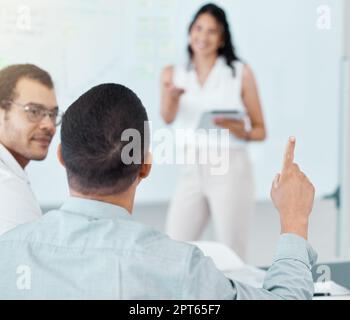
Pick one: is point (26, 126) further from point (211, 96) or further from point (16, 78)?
point (211, 96)

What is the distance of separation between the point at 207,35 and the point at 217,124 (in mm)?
368

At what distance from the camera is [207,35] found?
249cm

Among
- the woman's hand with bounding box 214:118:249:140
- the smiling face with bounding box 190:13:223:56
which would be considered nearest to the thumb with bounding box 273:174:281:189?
the woman's hand with bounding box 214:118:249:140

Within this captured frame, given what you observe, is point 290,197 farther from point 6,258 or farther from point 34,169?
point 34,169

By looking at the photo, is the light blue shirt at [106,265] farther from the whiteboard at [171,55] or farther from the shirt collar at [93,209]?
the whiteboard at [171,55]

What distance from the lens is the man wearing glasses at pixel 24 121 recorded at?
1113 millimetres

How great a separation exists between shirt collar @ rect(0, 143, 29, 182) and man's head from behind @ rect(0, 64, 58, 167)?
0.02 metres

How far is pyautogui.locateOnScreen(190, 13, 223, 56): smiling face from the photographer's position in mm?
2477

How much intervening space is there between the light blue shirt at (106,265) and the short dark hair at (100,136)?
33mm

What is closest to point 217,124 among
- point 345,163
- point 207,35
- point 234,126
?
point 234,126

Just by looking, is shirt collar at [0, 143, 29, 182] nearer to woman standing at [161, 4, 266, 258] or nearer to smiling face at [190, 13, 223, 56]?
woman standing at [161, 4, 266, 258]

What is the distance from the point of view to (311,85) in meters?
2.89

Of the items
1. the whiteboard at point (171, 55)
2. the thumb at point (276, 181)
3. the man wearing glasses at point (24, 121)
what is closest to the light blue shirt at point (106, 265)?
the thumb at point (276, 181)
